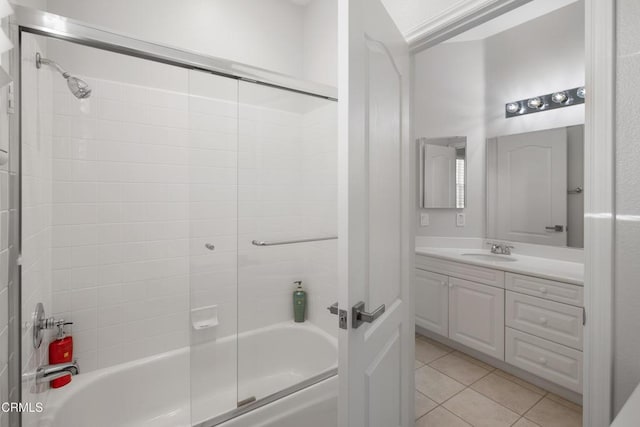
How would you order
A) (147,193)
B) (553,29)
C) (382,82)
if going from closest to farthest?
(382,82)
(147,193)
(553,29)

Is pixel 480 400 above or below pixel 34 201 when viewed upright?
below

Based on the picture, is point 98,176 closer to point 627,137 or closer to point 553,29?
point 627,137

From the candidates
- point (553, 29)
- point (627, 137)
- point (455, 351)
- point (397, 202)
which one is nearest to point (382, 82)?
point (397, 202)

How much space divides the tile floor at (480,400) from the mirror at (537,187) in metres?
1.14

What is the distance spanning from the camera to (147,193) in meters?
1.87

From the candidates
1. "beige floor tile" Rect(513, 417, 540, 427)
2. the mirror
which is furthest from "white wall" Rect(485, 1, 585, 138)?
"beige floor tile" Rect(513, 417, 540, 427)

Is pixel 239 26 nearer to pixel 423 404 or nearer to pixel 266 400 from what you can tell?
pixel 266 400

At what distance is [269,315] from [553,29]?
3.10 meters

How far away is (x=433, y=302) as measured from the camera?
272 cm

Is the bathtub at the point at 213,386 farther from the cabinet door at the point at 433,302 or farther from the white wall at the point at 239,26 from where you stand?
the white wall at the point at 239,26

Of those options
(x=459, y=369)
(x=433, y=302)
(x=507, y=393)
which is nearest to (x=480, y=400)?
(x=507, y=393)

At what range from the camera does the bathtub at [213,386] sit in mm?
1459

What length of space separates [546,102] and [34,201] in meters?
3.45

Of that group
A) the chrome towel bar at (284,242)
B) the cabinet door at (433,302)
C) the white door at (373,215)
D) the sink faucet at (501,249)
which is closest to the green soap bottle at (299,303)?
the chrome towel bar at (284,242)
